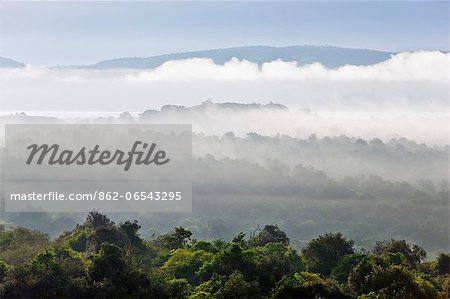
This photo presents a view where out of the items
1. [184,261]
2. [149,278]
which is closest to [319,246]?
[184,261]

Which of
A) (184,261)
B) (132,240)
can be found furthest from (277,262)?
→ (132,240)

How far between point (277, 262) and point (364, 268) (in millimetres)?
6297

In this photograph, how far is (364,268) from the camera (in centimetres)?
5578

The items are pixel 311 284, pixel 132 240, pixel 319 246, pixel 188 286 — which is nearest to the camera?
pixel 311 284

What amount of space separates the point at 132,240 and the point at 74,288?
92.8ft

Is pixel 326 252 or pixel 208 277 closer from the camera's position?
pixel 208 277

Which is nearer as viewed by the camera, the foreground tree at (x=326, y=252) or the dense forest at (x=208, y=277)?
the dense forest at (x=208, y=277)

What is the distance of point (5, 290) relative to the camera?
50812mm

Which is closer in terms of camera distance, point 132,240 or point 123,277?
point 123,277

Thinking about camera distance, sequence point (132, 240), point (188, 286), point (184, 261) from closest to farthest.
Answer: point (188, 286) → point (184, 261) → point (132, 240)

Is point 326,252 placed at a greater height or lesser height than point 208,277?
greater

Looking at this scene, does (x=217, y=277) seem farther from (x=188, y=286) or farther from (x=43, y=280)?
(x=43, y=280)

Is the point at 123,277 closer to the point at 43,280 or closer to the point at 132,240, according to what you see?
the point at 43,280

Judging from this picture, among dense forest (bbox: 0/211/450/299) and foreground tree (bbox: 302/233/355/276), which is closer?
dense forest (bbox: 0/211/450/299)
